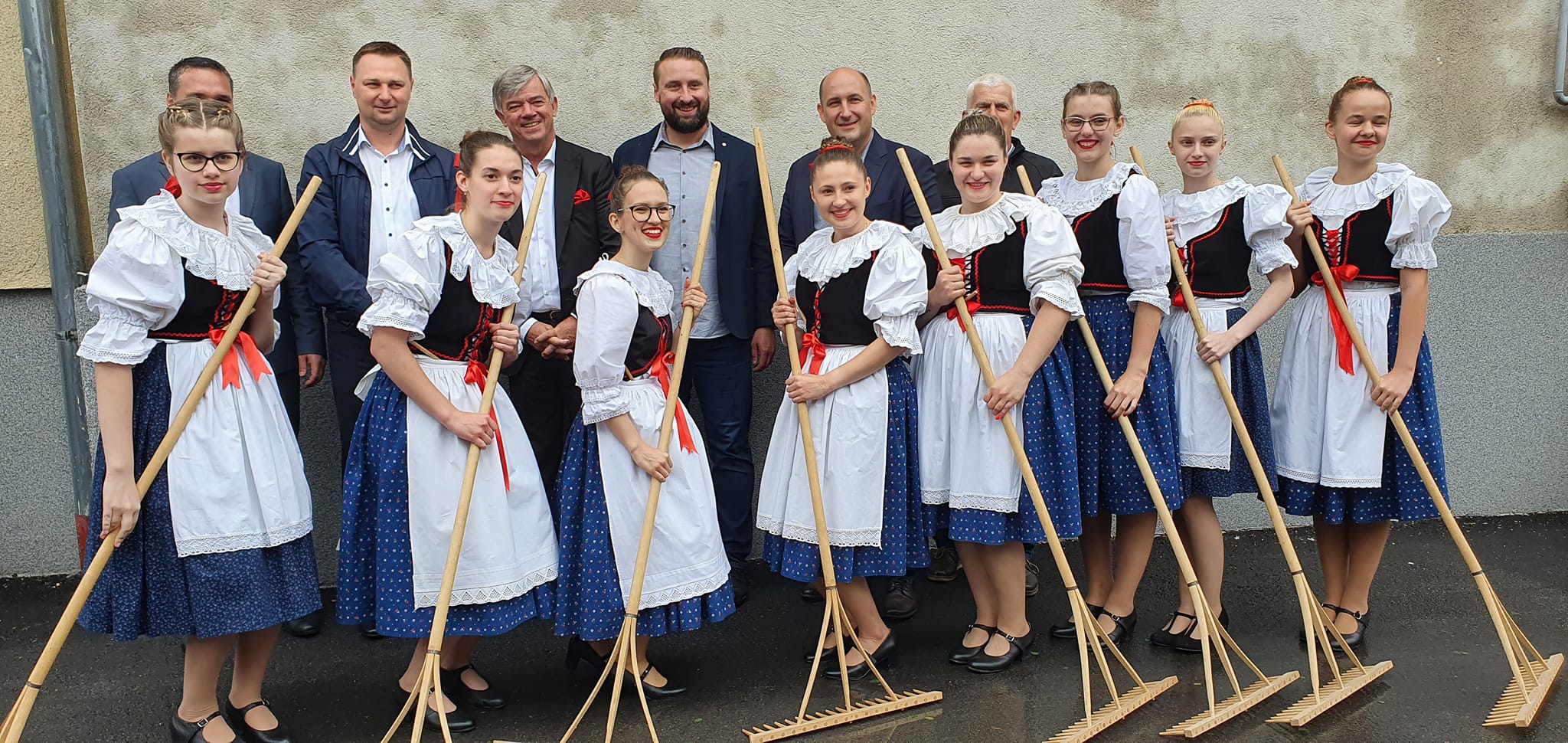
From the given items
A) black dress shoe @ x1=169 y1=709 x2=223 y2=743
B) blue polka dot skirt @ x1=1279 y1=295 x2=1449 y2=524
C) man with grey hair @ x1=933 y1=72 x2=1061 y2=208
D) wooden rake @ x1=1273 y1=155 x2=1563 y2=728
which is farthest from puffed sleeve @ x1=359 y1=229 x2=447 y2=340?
blue polka dot skirt @ x1=1279 y1=295 x2=1449 y2=524

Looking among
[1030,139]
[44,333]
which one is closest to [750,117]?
[1030,139]

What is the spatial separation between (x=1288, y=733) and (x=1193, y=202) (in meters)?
1.63

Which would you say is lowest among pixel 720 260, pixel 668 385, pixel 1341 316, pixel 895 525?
pixel 895 525

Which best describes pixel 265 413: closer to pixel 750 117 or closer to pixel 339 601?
pixel 339 601

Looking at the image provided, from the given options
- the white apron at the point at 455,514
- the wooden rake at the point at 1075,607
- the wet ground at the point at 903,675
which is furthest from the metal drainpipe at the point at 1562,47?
the white apron at the point at 455,514

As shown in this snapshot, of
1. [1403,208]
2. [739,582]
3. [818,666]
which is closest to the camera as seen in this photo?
[818,666]

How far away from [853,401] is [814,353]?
214 millimetres

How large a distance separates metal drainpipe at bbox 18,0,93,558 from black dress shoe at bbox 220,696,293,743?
1611mm

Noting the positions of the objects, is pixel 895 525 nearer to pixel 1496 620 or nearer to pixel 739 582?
pixel 739 582

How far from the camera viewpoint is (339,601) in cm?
321

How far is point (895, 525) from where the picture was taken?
349cm

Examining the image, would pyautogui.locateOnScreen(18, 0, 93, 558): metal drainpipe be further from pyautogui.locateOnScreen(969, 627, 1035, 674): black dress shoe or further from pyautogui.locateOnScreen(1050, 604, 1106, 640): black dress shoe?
pyautogui.locateOnScreen(1050, 604, 1106, 640): black dress shoe

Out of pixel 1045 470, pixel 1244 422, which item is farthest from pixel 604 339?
pixel 1244 422

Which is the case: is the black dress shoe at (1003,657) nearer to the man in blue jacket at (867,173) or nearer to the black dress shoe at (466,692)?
the man in blue jacket at (867,173)
